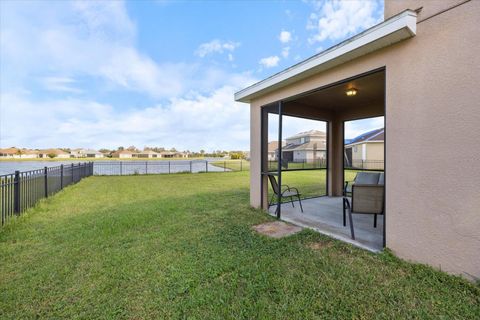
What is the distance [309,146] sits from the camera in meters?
6.29

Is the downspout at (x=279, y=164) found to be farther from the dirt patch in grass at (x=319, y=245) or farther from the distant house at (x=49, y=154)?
the distant house at (x=49, y=154)

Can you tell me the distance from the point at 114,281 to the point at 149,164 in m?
14.9

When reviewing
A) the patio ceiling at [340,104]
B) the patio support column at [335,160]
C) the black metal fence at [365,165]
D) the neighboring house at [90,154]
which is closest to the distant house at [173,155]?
the neighboring house at [90,154]

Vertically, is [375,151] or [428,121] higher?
[428,121]

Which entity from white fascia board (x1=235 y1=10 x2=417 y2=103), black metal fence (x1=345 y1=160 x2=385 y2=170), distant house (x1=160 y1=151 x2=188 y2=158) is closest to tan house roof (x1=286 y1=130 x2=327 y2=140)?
black metal fence (x1=345 y1=160 x2=385 y2=170)

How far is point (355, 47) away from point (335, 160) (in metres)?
4.31

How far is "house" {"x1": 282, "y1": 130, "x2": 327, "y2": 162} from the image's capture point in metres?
5.87

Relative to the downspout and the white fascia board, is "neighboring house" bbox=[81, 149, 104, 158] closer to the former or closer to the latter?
the downspout

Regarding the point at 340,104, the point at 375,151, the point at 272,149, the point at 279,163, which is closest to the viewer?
the point at 279,163

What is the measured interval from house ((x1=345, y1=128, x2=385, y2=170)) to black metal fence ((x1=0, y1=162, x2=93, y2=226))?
7.86 m

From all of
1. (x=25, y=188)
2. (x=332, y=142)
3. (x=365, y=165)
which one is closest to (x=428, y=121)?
(x=365, y=165)

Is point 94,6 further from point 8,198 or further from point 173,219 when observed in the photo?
point 173,219

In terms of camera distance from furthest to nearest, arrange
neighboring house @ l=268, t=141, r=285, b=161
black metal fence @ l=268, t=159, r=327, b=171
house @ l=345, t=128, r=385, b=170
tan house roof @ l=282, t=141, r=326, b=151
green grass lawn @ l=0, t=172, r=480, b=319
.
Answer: tan house roof @ l=282, t=141, r=326, b=151
black metal fence @ l=268, t=159, r=327, b=171
house @ l=345, t=128, r=385, b=170
neighboring house @ l=268, t=141, r=285, b=161
green grass lawn @ l=0, t=172, r=480, b=319

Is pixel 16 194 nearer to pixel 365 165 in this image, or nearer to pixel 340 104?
pixel 340 104
